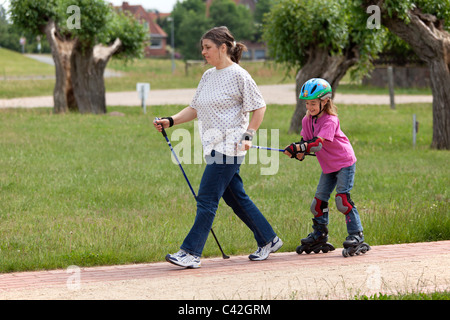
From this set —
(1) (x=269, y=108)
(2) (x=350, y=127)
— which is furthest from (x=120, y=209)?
(1) (x=269, y=108)

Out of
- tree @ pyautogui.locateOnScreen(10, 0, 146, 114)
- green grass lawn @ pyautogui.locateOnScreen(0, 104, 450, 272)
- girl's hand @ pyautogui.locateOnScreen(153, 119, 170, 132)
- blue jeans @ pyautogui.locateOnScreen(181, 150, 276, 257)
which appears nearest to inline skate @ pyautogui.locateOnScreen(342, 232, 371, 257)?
green grass lawn @ pyautogui.locateOnScreen(0, 104, 450, 272)

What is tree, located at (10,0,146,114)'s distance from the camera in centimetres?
2320

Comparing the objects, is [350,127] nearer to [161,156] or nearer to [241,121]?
[161,156]

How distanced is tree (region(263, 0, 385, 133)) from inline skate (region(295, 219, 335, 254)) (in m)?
11.0

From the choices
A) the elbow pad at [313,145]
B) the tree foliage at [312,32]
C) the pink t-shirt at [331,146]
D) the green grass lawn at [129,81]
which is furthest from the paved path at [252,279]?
the green grass lawn at [129,81]

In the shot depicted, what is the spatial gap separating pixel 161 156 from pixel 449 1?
6295 millimetres

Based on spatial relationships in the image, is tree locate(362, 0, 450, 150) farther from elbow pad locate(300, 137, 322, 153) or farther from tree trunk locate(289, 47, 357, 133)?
elbow pad locate(300, 137, 322, 153)

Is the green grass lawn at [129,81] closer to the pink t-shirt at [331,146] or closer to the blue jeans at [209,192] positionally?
the pink t-shirt at [331,146]

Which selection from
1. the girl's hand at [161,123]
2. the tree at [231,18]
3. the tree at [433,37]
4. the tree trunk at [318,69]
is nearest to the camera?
the girl's hand at [161,123]

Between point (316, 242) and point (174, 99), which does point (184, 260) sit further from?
point (174, 99)

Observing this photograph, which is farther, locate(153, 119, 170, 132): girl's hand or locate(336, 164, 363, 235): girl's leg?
locate(336, 164, 363, 235): girl's leg

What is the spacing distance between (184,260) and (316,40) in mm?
12811

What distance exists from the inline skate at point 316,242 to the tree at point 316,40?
11034 mm

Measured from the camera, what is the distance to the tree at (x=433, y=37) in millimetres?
14047
